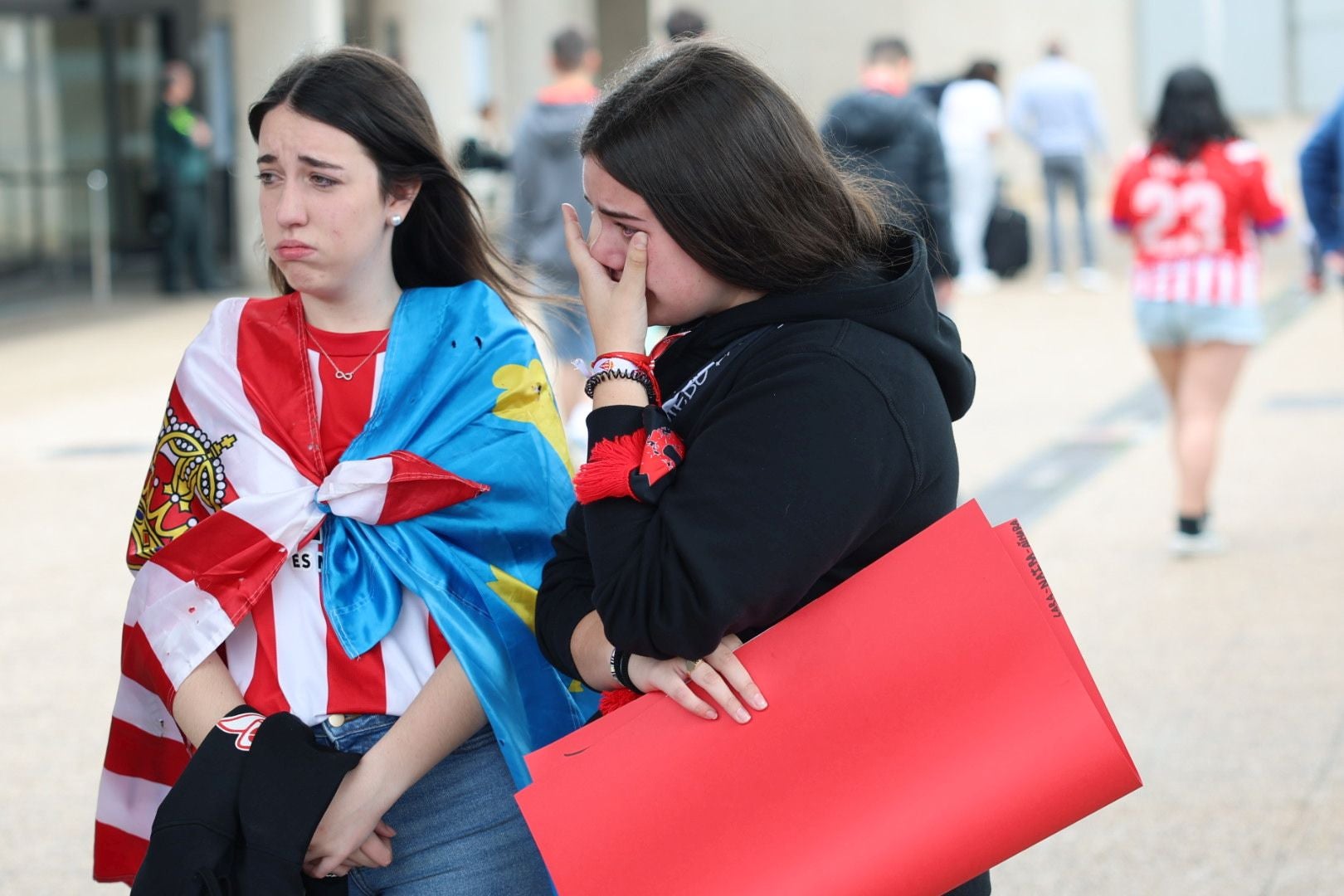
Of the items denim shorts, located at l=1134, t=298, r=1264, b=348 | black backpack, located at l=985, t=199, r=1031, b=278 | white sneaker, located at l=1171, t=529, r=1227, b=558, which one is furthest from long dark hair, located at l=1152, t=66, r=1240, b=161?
black backpack, located at l=985, t=199, r=1031, b=278

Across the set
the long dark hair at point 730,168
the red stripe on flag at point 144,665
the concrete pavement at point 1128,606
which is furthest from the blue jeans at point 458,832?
the concrete pavement at point 1128,606

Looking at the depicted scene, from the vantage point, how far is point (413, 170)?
94.6 inches

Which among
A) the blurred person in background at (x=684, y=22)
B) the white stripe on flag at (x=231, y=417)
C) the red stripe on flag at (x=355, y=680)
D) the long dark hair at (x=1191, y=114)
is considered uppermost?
the blurred person in background at (x=684, y=22)

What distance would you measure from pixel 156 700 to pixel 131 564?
204 mm

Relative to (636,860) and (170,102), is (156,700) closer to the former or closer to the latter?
(636,860)

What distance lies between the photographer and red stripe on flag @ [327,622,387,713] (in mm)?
2191

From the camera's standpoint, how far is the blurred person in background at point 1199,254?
20.5 ft

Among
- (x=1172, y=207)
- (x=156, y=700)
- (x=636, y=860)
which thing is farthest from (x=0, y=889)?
(x=1172, y=207)

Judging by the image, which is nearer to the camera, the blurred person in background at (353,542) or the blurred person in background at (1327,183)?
the blurred person in background at (353,542)

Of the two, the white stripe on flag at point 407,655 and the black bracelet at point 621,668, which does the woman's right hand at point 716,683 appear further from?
the white stripe on flag at point 407,655

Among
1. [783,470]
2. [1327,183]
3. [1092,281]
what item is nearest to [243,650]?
[783,470]

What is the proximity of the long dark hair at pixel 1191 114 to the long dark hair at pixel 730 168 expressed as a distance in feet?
15.7

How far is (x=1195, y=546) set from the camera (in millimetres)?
6363

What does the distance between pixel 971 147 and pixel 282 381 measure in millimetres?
13587
